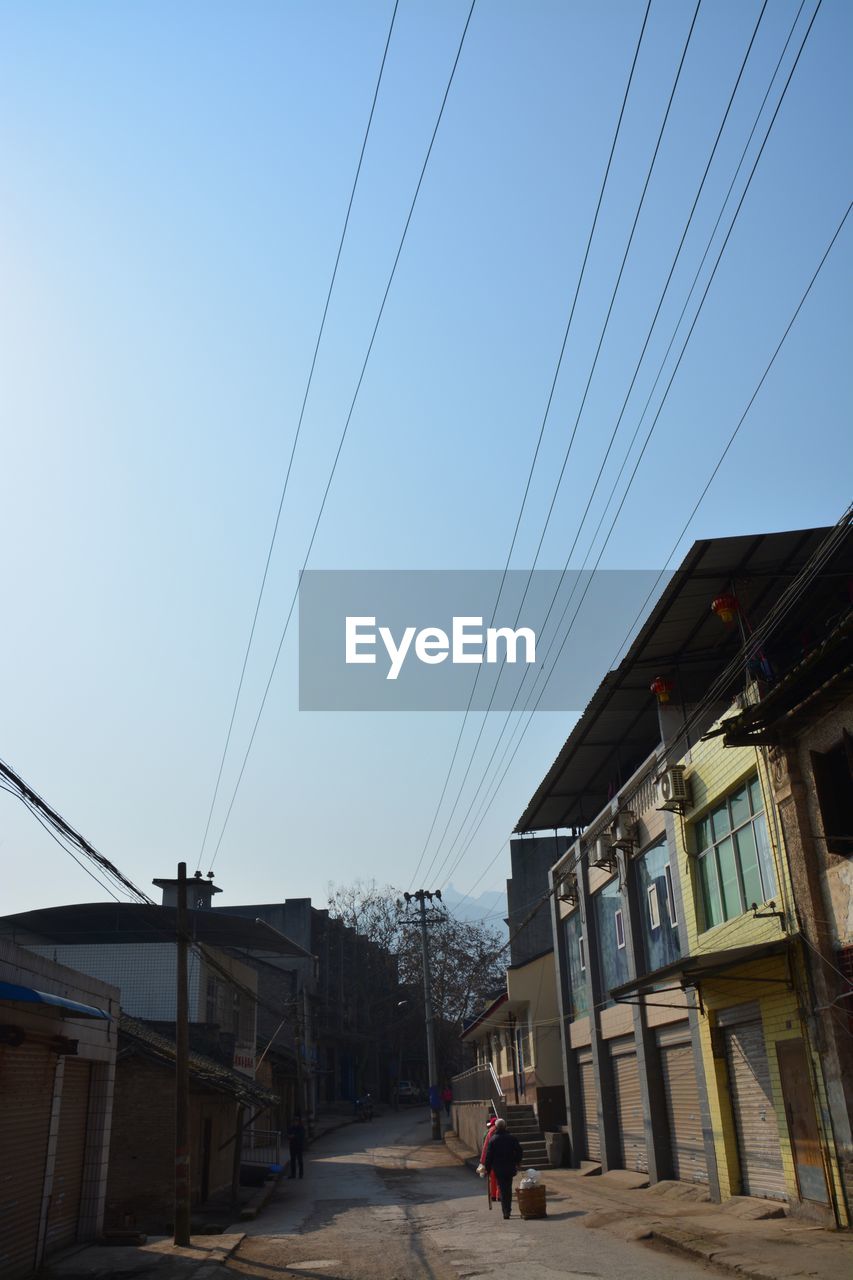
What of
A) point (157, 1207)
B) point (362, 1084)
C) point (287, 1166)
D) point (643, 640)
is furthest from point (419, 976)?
point (643, 640)

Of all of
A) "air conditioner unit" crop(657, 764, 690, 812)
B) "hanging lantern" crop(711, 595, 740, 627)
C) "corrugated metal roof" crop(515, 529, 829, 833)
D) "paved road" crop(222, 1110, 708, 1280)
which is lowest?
"paved road" crop(222, 1110, 708, 1280)

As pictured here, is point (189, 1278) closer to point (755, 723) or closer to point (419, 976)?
point (755, 723)

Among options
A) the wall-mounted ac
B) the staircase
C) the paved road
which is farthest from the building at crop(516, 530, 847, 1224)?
the paved road

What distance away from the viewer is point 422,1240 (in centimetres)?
1641

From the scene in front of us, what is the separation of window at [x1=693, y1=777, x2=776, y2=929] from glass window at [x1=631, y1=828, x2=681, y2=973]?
1837 mm

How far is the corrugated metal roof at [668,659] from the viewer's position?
17156mm

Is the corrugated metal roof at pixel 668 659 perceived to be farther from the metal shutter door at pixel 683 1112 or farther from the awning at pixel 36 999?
the awning at pixel 36 999

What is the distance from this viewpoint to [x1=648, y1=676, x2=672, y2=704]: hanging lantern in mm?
21297

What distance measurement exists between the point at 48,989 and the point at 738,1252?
10.1 m

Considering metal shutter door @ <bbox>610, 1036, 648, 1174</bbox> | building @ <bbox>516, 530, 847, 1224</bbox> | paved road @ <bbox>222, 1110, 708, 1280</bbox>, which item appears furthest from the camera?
metal shutter door @ <bbox>610, 1036, 648, 1174</bbox>

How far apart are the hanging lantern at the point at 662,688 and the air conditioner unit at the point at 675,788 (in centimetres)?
232

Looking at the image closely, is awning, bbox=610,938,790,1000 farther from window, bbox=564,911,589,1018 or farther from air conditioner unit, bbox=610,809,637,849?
window, bbox=564,911,589,1018

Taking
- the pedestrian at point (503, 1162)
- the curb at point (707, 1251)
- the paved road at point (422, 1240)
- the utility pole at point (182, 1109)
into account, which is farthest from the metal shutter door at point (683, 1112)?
the utility pole at point (182, 1109)

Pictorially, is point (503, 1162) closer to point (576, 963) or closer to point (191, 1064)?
point (191, 1064)
